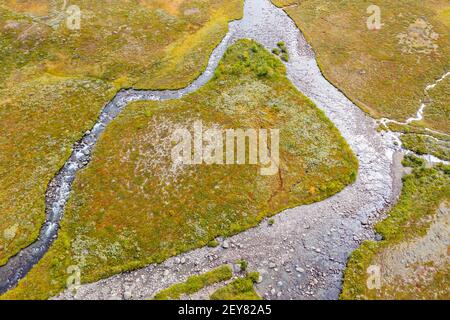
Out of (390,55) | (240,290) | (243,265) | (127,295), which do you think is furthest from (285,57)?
(127,295)

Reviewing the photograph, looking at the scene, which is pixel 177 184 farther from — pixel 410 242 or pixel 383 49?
pixel 383 49

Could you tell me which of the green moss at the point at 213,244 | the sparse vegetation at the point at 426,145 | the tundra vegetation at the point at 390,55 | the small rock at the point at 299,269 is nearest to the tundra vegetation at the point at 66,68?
the tundra vegetation at the point at 390,55

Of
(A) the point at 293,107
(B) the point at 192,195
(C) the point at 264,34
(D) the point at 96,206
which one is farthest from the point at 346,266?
(C) the point at 264,34

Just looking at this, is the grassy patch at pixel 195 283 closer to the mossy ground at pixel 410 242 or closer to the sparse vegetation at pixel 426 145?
the mossy ground at pixel 410 242

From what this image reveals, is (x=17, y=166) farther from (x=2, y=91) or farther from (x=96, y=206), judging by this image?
(x=2, y=91)

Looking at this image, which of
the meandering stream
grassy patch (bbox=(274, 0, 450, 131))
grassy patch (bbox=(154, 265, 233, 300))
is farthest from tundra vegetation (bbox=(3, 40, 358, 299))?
grassy patch (bbox=(274, 0, 450, 131))
